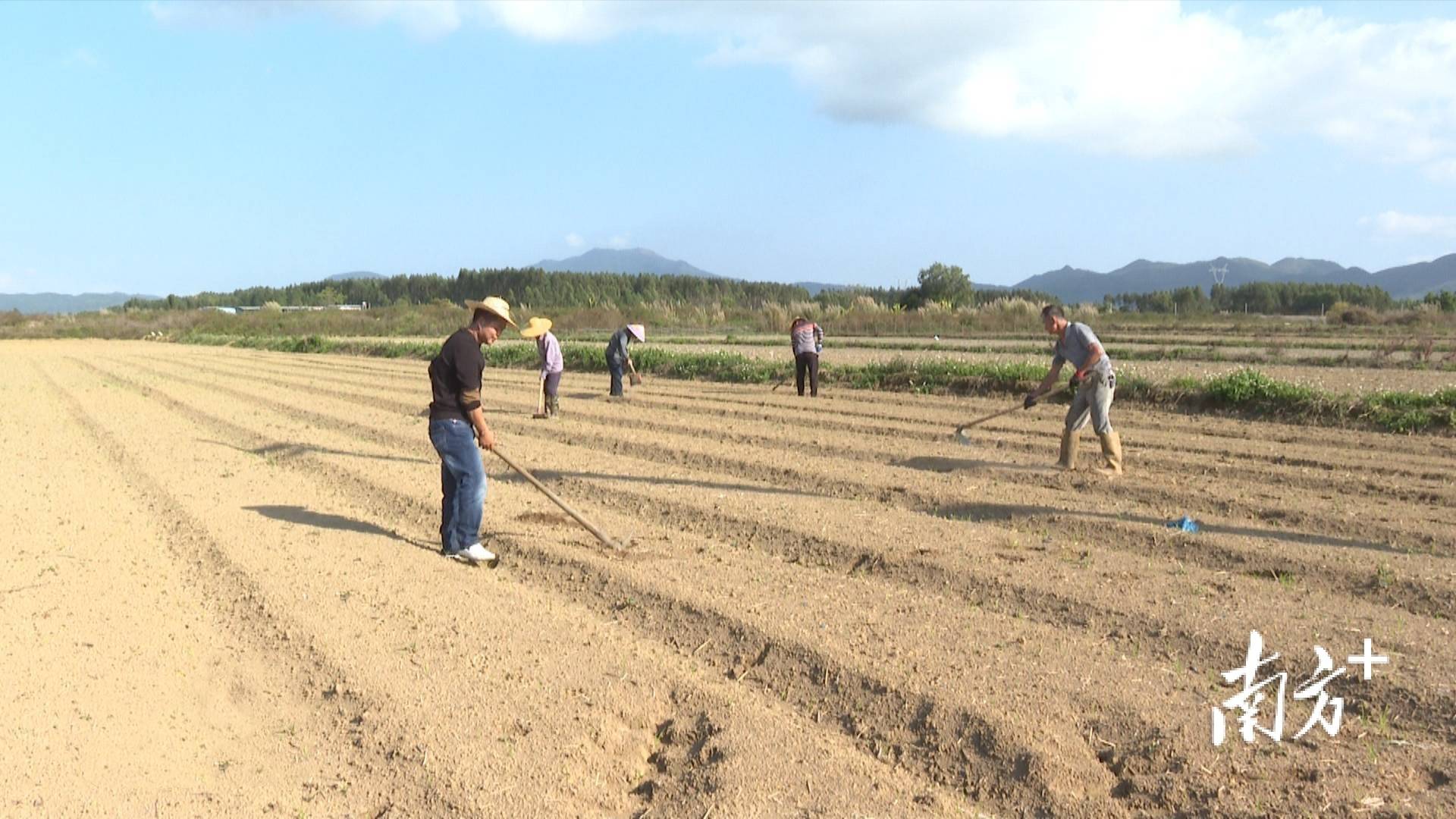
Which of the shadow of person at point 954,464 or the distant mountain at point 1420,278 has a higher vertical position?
the distant mountain at point 1420,278

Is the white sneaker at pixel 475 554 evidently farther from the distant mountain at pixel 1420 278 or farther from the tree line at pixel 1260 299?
the distant mountain at pixel 1420 278

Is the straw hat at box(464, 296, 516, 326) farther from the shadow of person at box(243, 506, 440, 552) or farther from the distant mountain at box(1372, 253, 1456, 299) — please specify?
the distant mountain at box(1372, 253, 1456, 299)

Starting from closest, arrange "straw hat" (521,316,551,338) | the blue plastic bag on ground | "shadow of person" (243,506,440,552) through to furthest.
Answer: the blue plastic bag on ground, "shadow of person" (243,506,440,552), "straw hat" (521,316,551,338)

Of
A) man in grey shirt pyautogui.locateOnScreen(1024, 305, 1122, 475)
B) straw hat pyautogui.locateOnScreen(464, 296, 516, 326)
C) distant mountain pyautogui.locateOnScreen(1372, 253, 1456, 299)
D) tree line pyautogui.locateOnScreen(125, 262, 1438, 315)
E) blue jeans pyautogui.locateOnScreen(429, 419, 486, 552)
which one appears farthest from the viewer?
distant mountain pyautogui.locateOnScreen(1372, 253, 1456, 299)

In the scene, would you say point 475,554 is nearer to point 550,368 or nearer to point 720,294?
point 550,368

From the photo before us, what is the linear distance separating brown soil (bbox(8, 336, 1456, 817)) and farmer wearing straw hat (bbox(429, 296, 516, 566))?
29cm

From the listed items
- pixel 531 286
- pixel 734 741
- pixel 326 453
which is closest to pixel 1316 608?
pixel 734 741

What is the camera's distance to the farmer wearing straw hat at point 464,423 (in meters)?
6.13

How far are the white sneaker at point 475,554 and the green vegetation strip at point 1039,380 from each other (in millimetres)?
9226

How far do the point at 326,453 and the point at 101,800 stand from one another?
758 centimetres

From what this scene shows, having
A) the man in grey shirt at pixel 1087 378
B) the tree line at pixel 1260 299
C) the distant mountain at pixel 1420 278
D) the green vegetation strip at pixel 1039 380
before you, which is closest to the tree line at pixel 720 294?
the tree line at pixel 1260 299

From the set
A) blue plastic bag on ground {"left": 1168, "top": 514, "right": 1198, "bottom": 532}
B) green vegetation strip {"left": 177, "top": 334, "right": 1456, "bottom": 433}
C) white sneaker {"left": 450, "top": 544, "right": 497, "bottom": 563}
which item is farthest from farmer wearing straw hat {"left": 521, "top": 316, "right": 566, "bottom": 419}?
blue plastic bag on ground {"left": 1168, "top": 514, "right": 1198, "bottom": 532}

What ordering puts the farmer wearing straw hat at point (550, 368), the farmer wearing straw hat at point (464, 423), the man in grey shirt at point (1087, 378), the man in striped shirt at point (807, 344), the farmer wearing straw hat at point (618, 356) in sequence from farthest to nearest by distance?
the farmer wearing straw hat at point (618, 356) → the man in striped shirt at point (807, 344) → the farmer wearing straw hat at point (550, 368) → the man in grey shirt at point (1087, 378) → the farmer wearing straw hat at point (464, 423)

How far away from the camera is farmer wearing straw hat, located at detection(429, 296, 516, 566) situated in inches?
241
